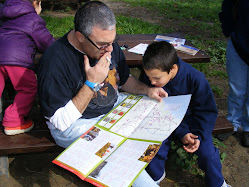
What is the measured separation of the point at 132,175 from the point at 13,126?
133 centimetres

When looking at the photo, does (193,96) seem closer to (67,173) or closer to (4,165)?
(67,173)

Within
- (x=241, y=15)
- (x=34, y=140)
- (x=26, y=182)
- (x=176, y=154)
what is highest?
(x=241, y=15)

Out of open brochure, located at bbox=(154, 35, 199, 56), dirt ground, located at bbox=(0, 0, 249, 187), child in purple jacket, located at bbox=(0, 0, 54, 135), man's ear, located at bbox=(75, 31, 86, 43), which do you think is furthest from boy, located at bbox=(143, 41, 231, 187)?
child in purple jacket, located at bbox=(0, 0, 54, 135)

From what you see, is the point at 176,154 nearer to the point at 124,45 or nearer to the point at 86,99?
the point at 86,99

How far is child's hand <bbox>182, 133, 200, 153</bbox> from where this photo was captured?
2.25 meters

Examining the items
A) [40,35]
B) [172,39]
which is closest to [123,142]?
[40,35]

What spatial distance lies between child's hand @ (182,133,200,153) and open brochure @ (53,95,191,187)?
287 mm

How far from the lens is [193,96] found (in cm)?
231

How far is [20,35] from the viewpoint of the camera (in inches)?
106

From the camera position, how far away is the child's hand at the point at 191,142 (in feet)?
7.38

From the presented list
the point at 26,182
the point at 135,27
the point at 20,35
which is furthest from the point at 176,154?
the point at 135,27

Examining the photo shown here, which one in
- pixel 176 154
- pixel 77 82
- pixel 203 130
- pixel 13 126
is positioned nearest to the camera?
pixel 77 82

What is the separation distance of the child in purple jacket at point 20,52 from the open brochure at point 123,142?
2.98 ft

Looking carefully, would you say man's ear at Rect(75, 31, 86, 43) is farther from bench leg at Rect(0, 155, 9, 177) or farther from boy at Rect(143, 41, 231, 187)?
bench leg at Rect(0, 155, 9, 177)
